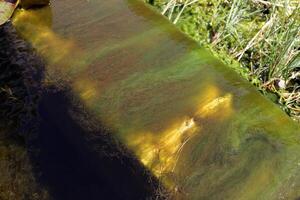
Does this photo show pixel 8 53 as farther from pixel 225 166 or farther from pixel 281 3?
pixel 281 3

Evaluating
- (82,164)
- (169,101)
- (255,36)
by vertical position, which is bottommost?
(255,36)

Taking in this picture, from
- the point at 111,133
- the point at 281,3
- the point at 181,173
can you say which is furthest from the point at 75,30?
the point at 281,3

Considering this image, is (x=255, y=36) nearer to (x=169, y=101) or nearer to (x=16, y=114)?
(x=169, y=101)

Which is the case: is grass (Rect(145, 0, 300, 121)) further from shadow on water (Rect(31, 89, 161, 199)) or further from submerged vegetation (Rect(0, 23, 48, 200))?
shadow on water (Rect(31, 89, 161, 199))

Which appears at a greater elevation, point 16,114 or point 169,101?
point 169,101

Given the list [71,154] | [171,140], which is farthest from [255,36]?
[71,154]

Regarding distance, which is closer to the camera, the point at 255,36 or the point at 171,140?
the point at 171,140
